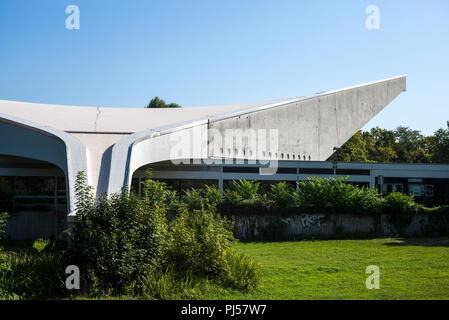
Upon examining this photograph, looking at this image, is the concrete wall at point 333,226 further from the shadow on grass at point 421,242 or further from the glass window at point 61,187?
the glass window at point 61,187

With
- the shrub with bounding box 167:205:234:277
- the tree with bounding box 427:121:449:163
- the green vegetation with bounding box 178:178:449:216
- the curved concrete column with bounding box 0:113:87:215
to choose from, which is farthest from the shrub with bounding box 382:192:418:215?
the tree with bounding box 427:121:449:163

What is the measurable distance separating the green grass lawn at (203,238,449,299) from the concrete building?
4143mm

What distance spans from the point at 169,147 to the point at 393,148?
53031 millimetres

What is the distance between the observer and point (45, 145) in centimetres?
1402

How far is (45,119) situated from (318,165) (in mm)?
13342

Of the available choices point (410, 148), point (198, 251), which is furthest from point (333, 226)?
point (410, 148)

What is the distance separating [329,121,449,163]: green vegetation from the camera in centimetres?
4522

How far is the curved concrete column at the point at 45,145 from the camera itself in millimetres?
11867

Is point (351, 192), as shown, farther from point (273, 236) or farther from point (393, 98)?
point (393, 98)

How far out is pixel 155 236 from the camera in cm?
724

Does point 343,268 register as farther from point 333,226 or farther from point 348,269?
point 333,226

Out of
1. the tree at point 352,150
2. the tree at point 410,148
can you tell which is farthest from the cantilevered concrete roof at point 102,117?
the tree at point 410,148

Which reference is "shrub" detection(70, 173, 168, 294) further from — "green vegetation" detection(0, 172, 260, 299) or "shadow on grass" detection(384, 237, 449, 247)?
"shadow on grass" detection(384, 237, 449, 247)
